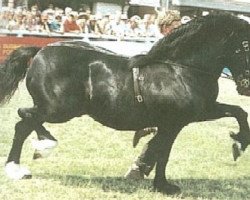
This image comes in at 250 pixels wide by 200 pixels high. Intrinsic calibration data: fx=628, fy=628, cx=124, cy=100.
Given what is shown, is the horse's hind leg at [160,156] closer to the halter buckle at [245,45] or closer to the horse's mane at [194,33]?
the horse's mane at [194,33]

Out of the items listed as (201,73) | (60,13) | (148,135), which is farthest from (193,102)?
(60,13)

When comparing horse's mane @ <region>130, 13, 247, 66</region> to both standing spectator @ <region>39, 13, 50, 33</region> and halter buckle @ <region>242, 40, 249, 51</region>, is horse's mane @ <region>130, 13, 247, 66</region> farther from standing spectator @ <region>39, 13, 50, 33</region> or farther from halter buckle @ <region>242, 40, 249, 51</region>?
standing spectator @ <region>39, 13, 50, 33</region>

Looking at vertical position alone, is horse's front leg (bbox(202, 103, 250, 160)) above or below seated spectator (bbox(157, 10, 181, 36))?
below

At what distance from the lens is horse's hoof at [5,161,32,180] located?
2.24 metres

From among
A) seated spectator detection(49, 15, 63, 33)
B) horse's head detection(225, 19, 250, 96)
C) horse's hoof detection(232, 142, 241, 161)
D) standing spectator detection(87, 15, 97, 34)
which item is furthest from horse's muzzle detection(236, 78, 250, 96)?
seated spectator detection(49, 15, 63, 33)

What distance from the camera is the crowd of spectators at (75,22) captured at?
2.30 metres

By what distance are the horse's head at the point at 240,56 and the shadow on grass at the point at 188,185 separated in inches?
14.6

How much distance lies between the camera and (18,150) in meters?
2.33

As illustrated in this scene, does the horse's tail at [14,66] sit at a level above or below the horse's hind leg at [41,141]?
above

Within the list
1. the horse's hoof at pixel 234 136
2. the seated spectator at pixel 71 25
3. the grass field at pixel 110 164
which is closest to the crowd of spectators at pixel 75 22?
the seated spectator at pixel 71 25

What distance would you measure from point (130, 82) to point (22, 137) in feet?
1.49

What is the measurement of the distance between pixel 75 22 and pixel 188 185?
761 mm

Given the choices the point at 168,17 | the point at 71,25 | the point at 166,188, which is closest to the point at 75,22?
the point at 71,25

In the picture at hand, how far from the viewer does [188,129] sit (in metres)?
2.62
